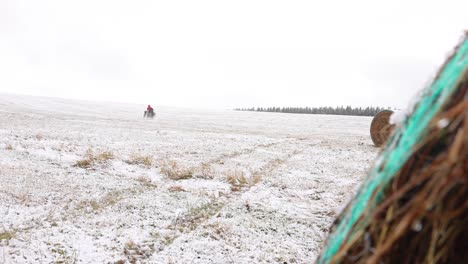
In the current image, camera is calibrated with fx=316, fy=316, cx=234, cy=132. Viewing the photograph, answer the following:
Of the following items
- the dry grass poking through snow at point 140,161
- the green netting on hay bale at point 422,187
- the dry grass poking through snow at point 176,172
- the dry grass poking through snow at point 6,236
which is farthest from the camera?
the dry grass poking through snow at point 140,161

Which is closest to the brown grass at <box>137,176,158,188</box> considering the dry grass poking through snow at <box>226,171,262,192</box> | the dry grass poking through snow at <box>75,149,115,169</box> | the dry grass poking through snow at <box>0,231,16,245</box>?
the dry grass poking through snow at <box>75,149,115,169</box>

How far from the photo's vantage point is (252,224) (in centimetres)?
477

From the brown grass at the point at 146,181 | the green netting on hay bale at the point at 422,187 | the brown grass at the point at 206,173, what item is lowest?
the brown grass at the point at 146,181

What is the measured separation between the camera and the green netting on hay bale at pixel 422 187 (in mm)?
991

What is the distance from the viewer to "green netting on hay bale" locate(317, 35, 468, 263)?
3.25 feet

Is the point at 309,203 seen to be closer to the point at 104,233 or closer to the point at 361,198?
the point at 104,233

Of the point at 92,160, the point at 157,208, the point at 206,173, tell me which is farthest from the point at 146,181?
the point at 92,160

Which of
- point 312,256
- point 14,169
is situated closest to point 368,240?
point 312,256

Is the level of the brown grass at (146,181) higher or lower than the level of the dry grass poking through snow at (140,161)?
lower

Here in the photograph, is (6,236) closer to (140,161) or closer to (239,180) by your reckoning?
(239,180)

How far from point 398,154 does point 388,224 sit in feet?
0.84

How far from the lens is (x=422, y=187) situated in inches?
42.0

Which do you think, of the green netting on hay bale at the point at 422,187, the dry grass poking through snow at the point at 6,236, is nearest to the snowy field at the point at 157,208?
the dry grass poking through snow at the point at 6,236

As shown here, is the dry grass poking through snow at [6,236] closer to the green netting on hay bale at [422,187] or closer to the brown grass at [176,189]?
the brown grass at [176,189]
